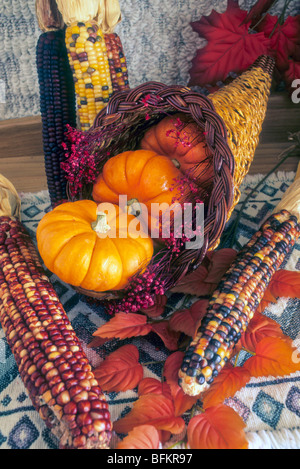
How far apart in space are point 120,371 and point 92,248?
7.6 inches

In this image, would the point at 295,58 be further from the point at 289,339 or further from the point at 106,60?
the point at 289,339

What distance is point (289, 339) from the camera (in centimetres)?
65

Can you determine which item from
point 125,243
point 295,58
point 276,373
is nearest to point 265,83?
point 295,58

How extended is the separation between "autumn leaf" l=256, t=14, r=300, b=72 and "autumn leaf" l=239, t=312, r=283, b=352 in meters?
0.73

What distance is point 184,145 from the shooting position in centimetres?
73

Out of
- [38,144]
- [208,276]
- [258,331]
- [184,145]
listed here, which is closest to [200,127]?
[184,145]

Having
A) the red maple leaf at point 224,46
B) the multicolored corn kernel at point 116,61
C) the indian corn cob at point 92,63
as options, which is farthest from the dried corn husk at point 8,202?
the red maple leaf at point 224,46

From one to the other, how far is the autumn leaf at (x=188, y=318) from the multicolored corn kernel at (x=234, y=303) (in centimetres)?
3

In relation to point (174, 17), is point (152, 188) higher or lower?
lower

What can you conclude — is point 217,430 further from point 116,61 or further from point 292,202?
point 116,61

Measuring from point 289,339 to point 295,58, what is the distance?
2.50 feet

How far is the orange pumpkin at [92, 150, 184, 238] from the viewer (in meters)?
0.72

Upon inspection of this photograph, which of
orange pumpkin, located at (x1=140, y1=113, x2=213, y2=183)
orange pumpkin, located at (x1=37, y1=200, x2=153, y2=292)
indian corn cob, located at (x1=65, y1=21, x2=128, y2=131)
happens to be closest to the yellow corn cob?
indian corn cob, located at (x1=65, y1=21, x2=128, y2=131)

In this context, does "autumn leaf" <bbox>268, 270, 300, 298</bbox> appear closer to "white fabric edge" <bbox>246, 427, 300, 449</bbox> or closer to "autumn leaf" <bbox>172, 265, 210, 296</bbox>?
"autumn leaf" <bbox>172, 265, 210, 296</bbox>
